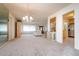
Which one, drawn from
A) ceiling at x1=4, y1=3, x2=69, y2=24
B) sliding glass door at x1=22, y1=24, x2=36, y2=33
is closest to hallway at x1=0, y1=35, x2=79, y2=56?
ceiling at x1=4, y1=3, x2=69, y2=24

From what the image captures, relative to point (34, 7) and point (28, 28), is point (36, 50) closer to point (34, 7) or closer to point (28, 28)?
point (34, 7)

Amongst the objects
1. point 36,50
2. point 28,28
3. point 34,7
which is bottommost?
point 36,50

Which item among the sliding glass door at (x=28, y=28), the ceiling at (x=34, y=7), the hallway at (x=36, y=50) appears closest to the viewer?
the hallway at (x=36, y=50)

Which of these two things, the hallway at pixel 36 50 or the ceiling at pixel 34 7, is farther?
the ceiling at pixel 34 7

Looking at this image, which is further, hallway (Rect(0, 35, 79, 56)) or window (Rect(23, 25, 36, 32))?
window (Rect(23, 25, 36, 32))

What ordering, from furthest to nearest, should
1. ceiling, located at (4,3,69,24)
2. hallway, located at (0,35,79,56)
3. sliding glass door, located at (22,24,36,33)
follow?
sliding glass door, located at (22,24,36,33)
ceiling, located at (4,3,69,24)
hallway, located at (0,35,79,56)

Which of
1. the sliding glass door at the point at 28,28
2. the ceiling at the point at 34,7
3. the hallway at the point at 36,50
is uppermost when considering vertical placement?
the ceiling at the point at 34,7

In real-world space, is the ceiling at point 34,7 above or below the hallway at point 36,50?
above

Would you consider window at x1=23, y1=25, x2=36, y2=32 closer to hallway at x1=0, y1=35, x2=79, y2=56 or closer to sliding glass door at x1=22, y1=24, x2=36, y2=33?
sliding glass door at x1=22, y1=24, x2=36, y2=33

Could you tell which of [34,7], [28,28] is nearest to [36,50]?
[34,7]

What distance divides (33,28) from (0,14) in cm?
1741

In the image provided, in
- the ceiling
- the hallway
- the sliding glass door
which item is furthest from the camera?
the sliding glass door

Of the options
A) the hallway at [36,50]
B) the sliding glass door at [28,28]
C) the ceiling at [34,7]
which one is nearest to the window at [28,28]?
the sliding glass door at [28,28]

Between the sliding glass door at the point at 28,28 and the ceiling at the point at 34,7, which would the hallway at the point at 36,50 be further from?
the sliding glass door at the point at 28,28
